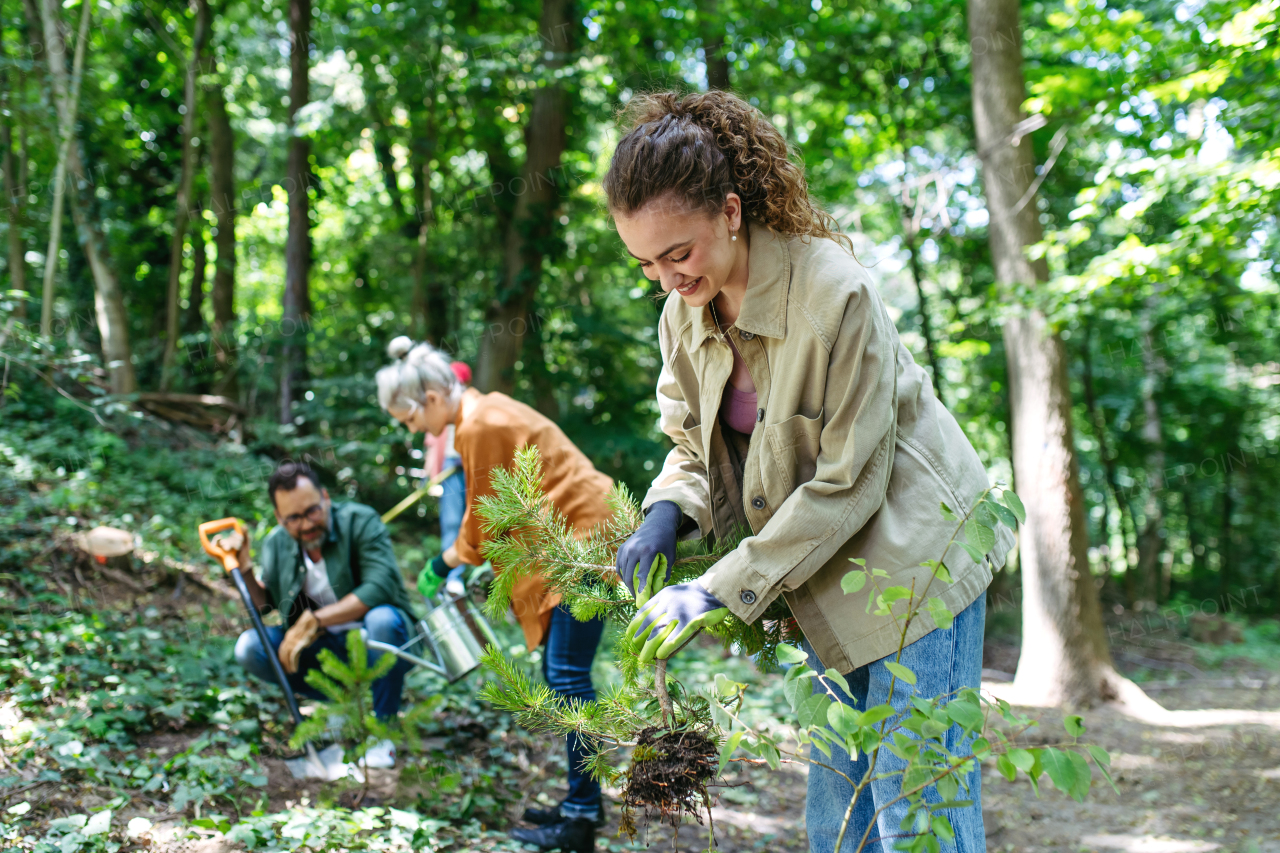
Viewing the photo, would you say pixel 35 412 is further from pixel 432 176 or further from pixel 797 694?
pixel 797 694

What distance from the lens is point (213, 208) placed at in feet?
31.6

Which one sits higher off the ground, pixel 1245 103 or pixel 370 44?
pixel 370 44

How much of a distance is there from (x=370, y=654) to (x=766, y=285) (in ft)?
8.95

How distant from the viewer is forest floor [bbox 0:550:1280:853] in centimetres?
249

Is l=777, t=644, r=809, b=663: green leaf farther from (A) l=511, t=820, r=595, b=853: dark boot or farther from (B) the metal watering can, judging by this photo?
(B) the metal watering can

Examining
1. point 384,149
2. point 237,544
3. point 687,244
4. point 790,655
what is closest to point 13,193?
point 384,149

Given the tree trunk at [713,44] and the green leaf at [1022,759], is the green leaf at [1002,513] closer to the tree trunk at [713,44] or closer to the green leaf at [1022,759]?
the green leaf at [1022,759]

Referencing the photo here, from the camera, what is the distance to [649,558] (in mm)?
1508

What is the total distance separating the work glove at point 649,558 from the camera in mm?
1483

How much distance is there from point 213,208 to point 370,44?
360cm

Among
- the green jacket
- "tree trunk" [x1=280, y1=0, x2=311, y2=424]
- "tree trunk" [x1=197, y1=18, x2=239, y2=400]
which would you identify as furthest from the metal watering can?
"tree trunk" [x1=197, y1=18, x2=239, y2=400]

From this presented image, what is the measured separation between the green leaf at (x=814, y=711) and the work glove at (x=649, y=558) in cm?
34

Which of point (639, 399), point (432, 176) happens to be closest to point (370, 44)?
point (432, 176)

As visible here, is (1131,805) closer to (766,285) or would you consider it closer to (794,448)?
(794,448)
